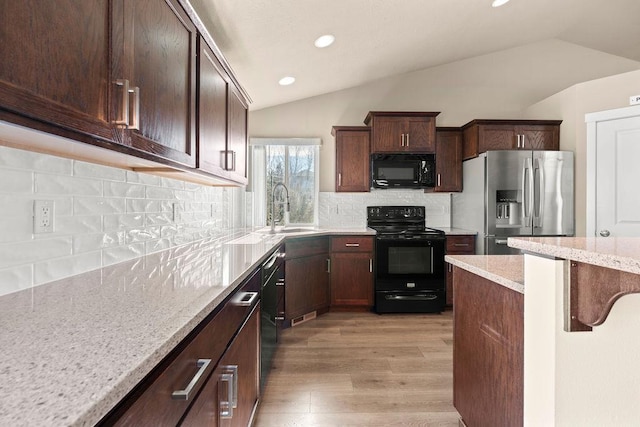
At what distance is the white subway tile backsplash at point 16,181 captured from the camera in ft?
3.18

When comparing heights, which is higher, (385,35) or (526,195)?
(385,35)

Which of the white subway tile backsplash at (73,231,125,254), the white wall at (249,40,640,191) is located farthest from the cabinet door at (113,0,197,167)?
the white wall at (249,40,640,191)

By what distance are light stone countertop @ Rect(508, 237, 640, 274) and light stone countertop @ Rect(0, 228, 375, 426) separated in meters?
0.94

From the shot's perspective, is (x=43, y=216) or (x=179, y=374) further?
(x=43, y=216)

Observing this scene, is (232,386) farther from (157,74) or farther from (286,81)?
(286,81)

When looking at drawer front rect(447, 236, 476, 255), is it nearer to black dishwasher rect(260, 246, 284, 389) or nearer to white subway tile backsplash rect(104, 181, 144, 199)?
black dishwasher rect(260, 246, 284, 389)

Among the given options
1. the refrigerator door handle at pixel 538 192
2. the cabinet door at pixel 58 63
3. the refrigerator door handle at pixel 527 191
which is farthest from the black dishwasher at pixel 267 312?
the refrigerator door handle at pixel 538 192

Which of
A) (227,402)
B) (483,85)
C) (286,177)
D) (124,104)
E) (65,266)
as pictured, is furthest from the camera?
(483,85)

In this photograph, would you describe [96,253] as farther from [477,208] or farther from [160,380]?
[477,208]

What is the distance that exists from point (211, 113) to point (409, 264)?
2.62m

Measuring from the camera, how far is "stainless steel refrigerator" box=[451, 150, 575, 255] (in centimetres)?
348

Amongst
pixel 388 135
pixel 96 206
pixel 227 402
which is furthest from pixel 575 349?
pixel 388 135

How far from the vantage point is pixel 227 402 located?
108cm

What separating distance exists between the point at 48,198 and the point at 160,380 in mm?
868
